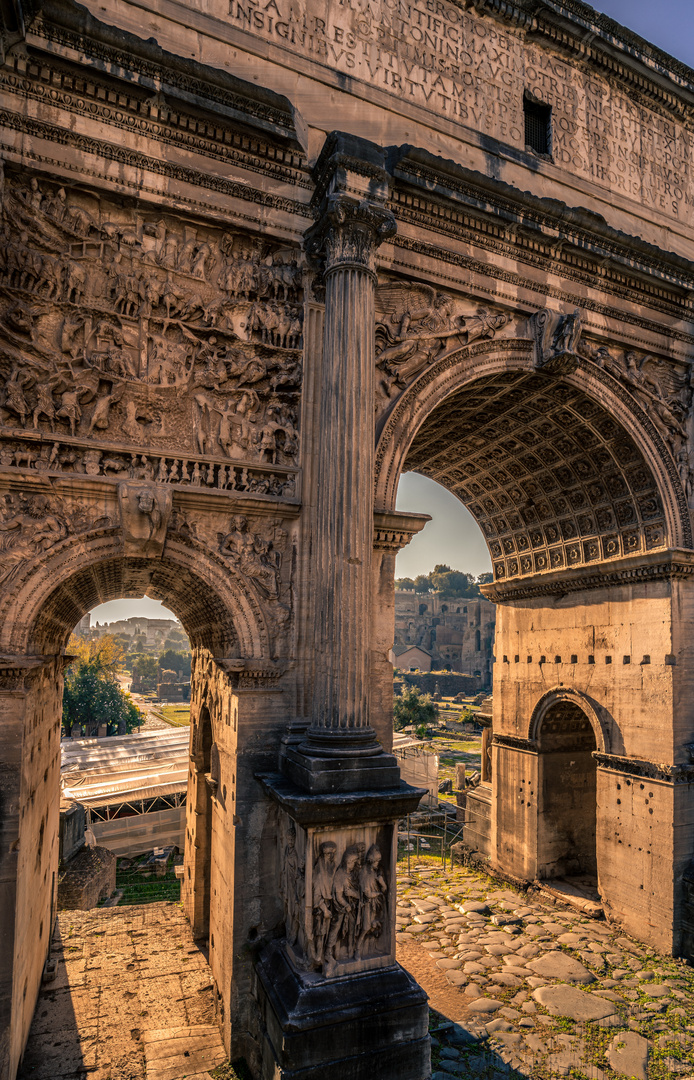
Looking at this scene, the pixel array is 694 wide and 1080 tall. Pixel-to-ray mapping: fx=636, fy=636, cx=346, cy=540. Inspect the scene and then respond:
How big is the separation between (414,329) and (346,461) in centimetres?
305

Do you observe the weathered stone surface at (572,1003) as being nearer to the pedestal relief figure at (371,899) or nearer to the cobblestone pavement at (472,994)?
the cobblestone pavement at (472,994)

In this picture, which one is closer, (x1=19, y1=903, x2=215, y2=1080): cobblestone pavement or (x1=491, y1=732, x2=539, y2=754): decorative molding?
(x1=19, y1=903, x2=215, y2=1080): cobblestone pavement

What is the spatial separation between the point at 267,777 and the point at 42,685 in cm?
337

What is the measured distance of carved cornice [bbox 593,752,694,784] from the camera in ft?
36.7

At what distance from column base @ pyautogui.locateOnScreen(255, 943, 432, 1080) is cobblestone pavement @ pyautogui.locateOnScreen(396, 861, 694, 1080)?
1692 millimetres

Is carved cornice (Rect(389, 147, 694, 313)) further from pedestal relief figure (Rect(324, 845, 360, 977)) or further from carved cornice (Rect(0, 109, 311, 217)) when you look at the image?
pedestal relief figure (Rect(324, 845, 360, 977))

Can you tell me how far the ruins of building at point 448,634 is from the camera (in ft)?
282

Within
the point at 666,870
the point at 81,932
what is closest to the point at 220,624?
the point at 81,932

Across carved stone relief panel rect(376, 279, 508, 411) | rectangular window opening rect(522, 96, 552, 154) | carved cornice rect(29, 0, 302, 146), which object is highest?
rectangular window opening rect(522, 96, 552, 154)

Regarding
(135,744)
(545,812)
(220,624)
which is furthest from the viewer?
(135,744)

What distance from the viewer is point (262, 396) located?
8398mm

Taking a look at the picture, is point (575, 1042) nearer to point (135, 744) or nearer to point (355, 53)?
point (355, 53)

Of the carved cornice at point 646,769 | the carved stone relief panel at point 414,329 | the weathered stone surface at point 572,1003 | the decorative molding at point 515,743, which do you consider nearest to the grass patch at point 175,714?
the decorative molding at point 515,743

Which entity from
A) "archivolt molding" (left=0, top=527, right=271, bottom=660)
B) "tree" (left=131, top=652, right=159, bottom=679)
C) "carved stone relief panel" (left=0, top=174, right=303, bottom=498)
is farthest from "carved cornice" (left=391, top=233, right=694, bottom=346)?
"tree" (left=131, top=652, right=159, bottom=679)
